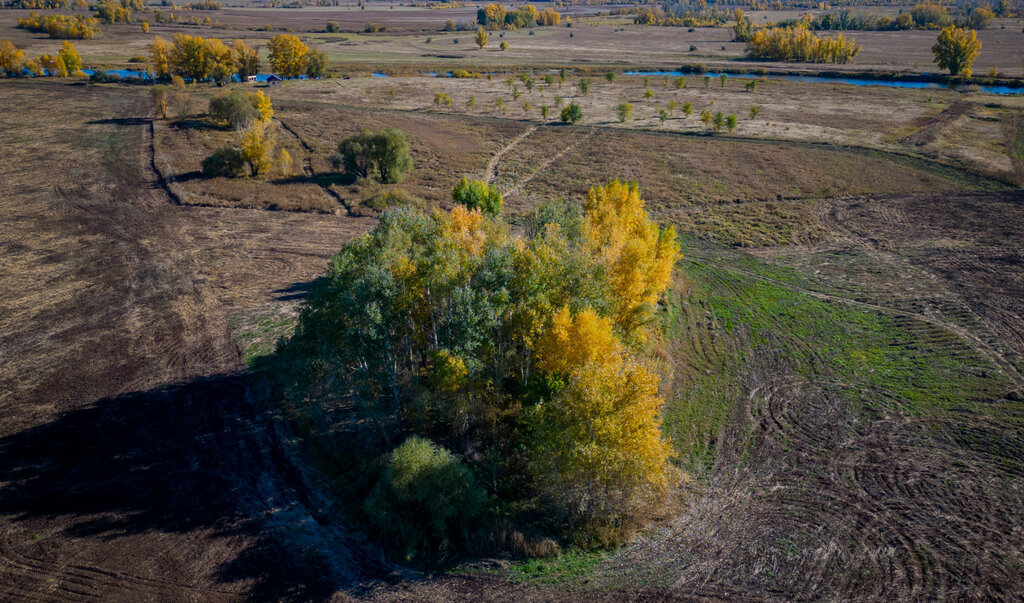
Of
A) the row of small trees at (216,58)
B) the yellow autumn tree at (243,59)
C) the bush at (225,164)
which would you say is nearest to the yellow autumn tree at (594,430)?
the bush at (225,164)

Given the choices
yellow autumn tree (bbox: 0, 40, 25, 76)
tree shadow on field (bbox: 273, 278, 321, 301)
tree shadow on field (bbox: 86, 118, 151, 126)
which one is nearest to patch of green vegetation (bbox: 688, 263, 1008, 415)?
tree shadow on field (bbox: 273, 278, 321, 301)

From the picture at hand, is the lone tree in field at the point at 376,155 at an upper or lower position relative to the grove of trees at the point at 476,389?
upper

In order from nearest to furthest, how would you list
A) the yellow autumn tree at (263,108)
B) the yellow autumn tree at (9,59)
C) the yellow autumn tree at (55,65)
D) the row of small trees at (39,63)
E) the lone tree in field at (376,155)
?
the lone tree in field at (376,155) < the yellow autumn tree at (263,108) < the yellow autumn tree at (9,59) < the row of small trees at (39,63) < the yellow autumn tree at (55,65)

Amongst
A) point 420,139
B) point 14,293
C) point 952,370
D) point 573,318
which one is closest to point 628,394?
point 573,318

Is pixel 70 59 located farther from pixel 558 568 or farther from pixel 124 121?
pixel 558 568

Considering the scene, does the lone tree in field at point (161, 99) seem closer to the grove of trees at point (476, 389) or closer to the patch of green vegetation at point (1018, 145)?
the grove of trees at point (476, 389)

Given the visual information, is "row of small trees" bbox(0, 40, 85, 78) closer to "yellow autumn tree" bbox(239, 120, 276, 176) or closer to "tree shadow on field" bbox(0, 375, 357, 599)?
"yellow autumn tree" bbox(239, 120, 276, 176)
